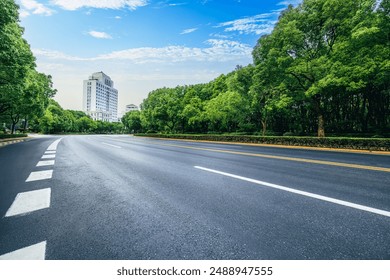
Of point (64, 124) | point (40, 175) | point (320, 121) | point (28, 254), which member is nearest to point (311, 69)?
point (320, 121)

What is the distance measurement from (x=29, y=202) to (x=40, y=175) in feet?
7.42

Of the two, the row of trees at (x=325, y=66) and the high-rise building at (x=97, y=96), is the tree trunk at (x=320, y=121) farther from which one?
the high-rise building at (x=97, y=96)

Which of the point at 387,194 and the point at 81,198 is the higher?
the point at 387,194

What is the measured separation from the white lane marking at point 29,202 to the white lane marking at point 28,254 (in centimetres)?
113

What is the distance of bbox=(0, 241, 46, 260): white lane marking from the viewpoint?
1821mm

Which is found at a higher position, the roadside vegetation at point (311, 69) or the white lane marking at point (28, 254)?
the roadside vegetation at point (311, 69)

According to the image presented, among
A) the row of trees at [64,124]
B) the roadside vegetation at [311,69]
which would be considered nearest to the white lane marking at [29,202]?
the roadside vegetation at [311,69]

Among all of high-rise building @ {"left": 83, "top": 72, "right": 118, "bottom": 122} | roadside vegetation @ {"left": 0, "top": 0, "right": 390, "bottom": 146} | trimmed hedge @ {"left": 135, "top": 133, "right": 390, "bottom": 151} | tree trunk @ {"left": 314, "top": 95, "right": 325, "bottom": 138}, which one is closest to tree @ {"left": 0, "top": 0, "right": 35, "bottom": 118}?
roadside vegetation @ {"left": 0, "top": 0, "right": 390, "bottom": 146}

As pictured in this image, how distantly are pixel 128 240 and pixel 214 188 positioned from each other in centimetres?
207

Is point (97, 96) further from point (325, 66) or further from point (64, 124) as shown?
point (325, 66)

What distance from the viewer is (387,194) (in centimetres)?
337

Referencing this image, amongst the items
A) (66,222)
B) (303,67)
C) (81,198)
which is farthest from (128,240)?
(303,67)

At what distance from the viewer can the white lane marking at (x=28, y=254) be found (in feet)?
5.98
